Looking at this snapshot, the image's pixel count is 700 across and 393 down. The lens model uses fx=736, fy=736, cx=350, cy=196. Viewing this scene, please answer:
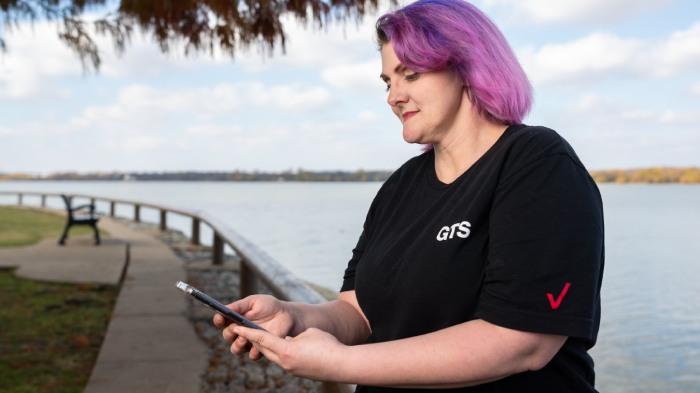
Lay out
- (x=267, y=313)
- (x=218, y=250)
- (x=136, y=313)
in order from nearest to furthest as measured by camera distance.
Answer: (x=267, y=313)
(x=136, y=313)
(x=218, y=250)

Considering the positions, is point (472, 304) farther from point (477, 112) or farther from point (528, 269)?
point (477, 112)

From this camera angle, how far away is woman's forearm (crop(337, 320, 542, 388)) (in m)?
1.26

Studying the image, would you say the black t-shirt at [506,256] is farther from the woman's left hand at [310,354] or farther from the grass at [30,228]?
the grass at [30,228]

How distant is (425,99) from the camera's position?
152 centimetres

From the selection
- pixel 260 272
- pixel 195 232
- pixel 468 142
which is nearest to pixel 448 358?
pixel 468 142

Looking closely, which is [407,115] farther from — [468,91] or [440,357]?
[440,357]

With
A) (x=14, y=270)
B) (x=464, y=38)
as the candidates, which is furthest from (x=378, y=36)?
(x=14, y=270)

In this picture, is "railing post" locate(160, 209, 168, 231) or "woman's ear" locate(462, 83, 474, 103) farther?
"railing post" locate(160, 209, 168, 231)

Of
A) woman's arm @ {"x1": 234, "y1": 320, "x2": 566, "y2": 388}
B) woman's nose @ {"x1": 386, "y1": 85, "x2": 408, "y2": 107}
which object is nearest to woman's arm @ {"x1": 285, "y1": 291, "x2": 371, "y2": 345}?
woman's arm @ {"x1": 234, "y1": 320, "x2": 566, "y2": 388}

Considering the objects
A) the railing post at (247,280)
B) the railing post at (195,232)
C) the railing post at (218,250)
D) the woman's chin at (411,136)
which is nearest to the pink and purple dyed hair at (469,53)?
the woman's chin at (411,136)

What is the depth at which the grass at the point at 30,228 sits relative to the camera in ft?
49.1

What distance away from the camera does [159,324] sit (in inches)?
242

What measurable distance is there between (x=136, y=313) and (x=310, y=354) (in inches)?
220

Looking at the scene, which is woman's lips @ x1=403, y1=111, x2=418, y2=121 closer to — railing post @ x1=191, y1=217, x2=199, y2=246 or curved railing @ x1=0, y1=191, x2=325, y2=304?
curved railing @ x1=0, y1=191, x2=325, y2=304
